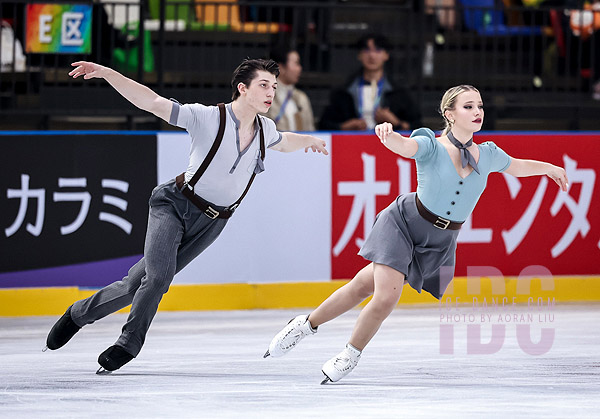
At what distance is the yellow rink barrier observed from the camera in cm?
748

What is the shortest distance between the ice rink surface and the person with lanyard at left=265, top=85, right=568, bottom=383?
13.2 inches

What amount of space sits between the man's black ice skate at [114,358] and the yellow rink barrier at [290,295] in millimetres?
2309

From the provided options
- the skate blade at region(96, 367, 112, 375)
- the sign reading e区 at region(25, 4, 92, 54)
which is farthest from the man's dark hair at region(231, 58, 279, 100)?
the sign reading e区 at region(25, 4, 92, 54)

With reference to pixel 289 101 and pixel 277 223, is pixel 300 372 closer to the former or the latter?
pixel 277 223

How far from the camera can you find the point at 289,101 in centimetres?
829

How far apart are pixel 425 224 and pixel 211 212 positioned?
0.97m

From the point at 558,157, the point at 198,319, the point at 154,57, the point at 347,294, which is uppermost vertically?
the point at 154,57

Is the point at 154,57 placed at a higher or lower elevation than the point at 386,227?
higher

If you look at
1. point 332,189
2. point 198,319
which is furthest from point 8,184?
point 332,189

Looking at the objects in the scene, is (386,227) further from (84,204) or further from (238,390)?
(84,204)

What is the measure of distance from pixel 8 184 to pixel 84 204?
19.5 inches

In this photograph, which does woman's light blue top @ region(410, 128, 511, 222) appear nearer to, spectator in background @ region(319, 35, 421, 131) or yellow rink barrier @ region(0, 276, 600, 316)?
yellow rink barrier @ region(0, 276, 600, 316)

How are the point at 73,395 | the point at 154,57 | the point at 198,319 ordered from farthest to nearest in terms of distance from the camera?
1. the point at 154,57
2. the point at 198,319
3. the point at 73,395

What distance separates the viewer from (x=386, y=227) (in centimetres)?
516
